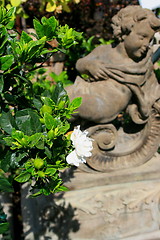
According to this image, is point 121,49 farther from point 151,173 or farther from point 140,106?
point 151,173

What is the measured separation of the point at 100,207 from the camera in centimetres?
237

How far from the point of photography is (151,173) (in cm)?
238

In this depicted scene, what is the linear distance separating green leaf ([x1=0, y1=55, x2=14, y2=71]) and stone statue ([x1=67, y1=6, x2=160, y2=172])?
1084 millimetres

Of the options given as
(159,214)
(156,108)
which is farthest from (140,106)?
(159,214)

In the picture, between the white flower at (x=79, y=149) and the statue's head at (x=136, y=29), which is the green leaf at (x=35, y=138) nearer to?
the white flower at (x=79, y=149)

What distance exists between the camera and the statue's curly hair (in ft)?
6.60

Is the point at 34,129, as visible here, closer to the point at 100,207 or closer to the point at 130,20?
the point at 130,20

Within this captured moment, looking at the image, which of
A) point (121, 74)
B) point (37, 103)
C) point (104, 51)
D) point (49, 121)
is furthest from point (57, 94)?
point (104, 51)

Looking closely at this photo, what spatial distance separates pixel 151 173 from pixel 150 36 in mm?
1092

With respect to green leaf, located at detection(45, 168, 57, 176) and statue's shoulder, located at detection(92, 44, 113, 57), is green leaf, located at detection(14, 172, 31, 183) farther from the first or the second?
statue's shoulder, located at detection(92, 44, 113, 57)

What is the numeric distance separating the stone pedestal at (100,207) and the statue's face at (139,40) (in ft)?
3.13

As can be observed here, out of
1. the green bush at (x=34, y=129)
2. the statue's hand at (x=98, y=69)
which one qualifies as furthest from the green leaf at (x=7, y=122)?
Result: the statue's hand at (x=98, y=69)

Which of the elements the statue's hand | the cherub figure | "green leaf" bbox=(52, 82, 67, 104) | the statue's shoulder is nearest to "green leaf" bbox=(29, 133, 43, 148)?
"green leaf" bbox=(52, 82, 67, 104)

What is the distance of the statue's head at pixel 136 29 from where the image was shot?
6.61 feet
